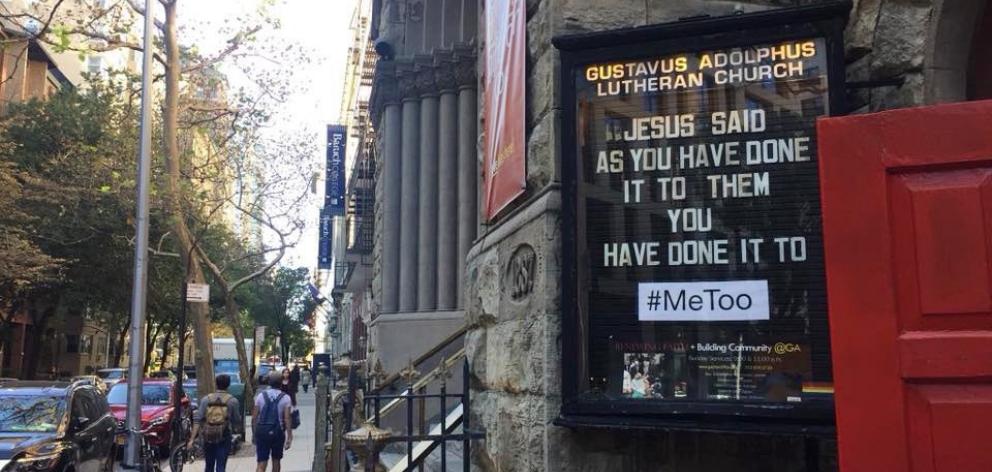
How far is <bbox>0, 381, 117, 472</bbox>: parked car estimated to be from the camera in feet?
28.6

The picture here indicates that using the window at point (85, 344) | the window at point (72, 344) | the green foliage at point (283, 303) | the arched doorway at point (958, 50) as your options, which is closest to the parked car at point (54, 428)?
the arched doorway at point (958, 50)

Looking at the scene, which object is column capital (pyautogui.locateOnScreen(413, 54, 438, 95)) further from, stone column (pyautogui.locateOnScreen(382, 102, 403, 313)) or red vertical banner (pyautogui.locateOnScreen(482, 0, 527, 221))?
red vertical banner (pyautogui.locateOnScreen(482, 0, 527, 221))

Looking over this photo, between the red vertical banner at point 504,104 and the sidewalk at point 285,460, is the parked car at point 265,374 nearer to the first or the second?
the sidewalk at point 285,460

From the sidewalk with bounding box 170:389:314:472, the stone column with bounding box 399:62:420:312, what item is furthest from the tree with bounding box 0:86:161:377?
the stone column with bounding box 399:62:420:312

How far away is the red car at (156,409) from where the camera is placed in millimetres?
15977

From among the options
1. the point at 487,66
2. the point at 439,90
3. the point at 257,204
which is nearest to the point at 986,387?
the point at 487,66

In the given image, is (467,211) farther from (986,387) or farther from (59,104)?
(59,104)

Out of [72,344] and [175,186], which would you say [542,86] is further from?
[72,344]

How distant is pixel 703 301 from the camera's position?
371cm

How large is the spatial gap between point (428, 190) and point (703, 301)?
12.2 meters

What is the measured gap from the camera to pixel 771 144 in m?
3.72

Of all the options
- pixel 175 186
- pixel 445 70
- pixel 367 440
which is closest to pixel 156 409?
pixel 175 186

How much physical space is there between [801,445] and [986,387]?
172 cm

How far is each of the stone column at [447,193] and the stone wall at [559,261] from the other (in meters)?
9.98
